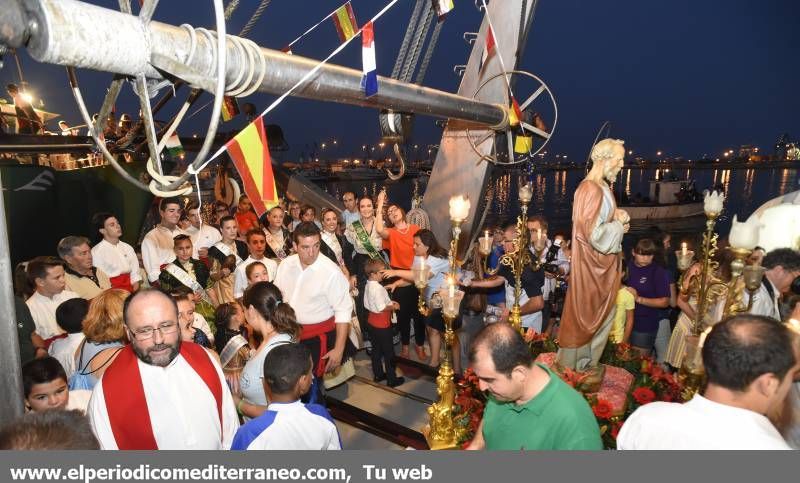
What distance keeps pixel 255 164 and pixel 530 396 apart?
6.29 feet

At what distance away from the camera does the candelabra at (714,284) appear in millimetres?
2500

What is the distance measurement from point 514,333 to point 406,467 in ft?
2.47

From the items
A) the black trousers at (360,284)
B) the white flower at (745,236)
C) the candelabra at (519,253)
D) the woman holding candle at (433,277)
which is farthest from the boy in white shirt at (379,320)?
the white flower at (745,236)

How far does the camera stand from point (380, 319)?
5.41 metres

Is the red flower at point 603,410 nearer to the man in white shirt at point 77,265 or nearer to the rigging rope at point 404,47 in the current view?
the rigging rope at point 404,47

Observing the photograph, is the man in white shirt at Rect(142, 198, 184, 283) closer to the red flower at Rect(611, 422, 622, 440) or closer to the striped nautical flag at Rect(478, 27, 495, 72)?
the striped nautical flag at Rect(478, 27, 495, 72)

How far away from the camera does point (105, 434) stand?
7.84ft

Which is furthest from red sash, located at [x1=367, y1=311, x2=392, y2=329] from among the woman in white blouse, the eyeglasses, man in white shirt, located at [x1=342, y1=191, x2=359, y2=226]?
the eyeglasses

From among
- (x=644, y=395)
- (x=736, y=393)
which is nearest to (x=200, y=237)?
(x=644, y=395)

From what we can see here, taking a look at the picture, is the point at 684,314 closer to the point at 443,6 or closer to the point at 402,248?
the point at 402,248

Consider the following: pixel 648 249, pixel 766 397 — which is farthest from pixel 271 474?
pixel 648 249

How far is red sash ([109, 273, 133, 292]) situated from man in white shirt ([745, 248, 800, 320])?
6.28 meters

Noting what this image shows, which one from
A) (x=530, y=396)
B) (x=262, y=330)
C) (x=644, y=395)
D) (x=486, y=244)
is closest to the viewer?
(x=530, y=396)

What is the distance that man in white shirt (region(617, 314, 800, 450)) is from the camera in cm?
174
